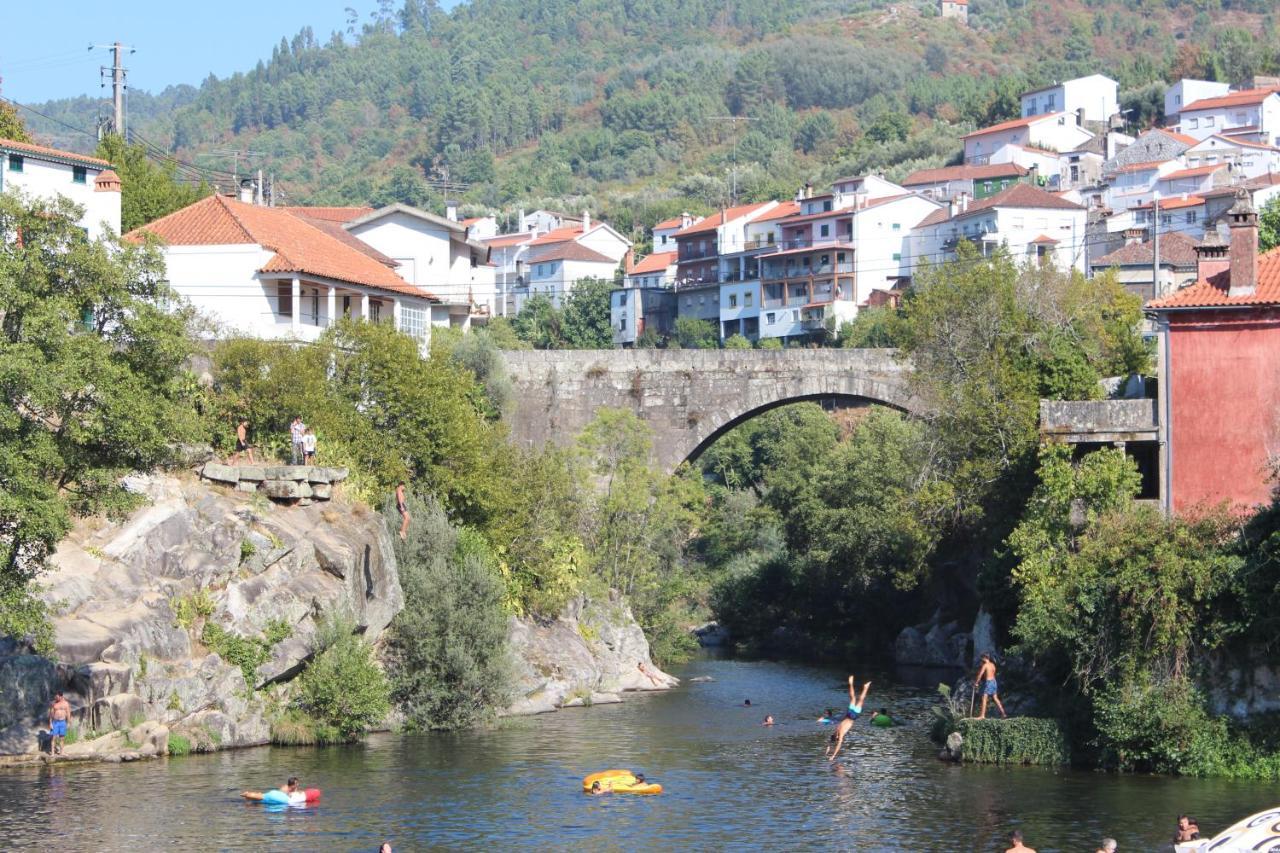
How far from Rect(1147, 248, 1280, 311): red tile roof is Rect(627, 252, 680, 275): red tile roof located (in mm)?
92209

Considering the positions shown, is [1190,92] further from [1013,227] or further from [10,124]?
[10,124]

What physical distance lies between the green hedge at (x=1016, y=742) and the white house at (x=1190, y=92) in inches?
4763

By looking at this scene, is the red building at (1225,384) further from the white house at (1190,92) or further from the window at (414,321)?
the white house at (1190,92)

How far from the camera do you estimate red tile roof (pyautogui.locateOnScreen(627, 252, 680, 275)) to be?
131625 mm

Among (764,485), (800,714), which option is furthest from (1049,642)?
(764,485)

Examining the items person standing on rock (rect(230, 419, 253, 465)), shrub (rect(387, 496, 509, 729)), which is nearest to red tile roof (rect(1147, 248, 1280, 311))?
shrub (rect(387, 496, 509, 729))

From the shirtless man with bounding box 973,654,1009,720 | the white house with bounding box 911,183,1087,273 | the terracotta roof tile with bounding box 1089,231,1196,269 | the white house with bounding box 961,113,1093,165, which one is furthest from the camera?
the white house with bounding box 961,113,1093,165

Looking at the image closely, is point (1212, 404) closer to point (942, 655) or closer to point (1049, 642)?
point (1049, 642)

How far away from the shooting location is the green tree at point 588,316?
400 feet

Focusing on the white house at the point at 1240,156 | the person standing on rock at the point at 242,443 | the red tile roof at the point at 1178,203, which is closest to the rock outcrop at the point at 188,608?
the person standing on rock at the point at 242,443

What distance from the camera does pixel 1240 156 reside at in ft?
418

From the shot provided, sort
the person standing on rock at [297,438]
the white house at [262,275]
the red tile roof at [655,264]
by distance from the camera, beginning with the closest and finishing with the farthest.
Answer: the person standing on rock at [297,438] < the white house at [262,275] < the red tile roof at [655,264]

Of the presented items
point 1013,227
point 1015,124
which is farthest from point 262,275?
point 1015,124

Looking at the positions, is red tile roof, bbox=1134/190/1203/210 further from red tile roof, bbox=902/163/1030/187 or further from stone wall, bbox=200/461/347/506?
stone wall, bbox=200/461/347/506
